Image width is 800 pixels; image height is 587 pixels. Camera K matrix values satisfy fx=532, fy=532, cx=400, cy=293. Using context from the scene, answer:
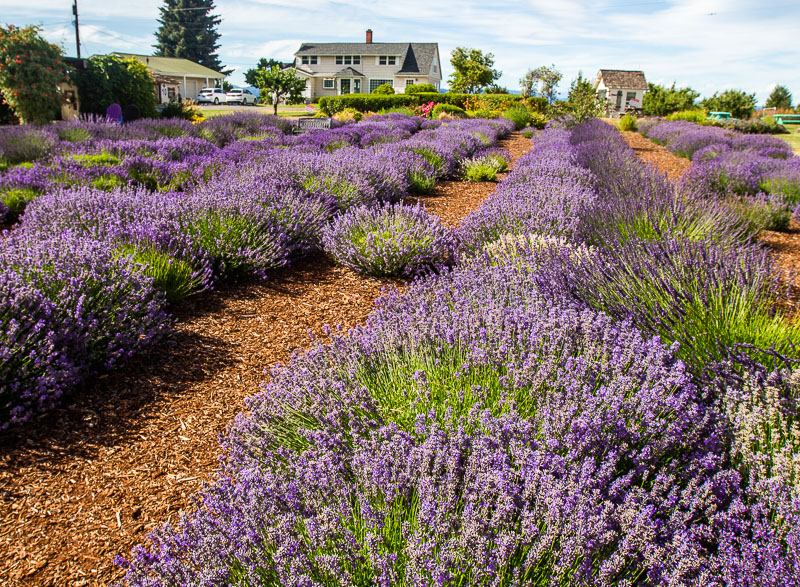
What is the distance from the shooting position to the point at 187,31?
65.7m

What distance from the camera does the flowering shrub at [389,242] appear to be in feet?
16.1

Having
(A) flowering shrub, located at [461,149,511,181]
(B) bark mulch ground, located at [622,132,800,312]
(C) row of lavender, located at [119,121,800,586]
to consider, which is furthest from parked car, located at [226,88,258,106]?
(C) row of lavender, located at [119,121,800,586]

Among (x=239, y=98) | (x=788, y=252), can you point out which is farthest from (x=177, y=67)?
(x=788, y=252)

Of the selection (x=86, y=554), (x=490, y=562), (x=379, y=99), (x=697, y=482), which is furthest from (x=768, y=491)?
(x=379, y=99)

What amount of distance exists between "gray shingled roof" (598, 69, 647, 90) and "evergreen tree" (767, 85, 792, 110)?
1626cm

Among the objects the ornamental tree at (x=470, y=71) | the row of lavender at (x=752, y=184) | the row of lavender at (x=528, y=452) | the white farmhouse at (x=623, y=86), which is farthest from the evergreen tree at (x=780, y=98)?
the row of lavender at (x=528, y=452)

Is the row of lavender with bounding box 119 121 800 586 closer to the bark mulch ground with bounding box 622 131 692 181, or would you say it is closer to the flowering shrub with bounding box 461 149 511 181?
the flowering shrub with bounding box 461 149 511 181

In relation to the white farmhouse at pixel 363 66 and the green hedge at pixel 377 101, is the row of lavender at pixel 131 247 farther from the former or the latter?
the white farmhouse at pixel 363 66

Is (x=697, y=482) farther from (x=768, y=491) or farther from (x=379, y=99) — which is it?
(x=379, y=99)

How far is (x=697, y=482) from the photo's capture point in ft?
5.85

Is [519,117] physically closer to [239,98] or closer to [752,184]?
[752,184]

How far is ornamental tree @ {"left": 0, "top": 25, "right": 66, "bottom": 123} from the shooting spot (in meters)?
15.0

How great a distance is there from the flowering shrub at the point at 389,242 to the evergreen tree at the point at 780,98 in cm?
6363

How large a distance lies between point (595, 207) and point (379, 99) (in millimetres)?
32785
